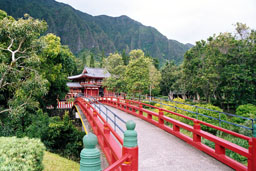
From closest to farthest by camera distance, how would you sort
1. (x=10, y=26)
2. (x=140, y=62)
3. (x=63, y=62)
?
(x=10, y=26)
(x=63, y=62)
(x=140, y=62)

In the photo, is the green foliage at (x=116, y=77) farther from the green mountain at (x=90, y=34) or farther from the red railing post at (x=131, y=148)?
the green mountain at (x=90, y=34)

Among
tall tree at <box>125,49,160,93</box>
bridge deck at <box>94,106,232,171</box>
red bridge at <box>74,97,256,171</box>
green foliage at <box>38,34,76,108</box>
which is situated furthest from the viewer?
tall tree at <box>125,49,160,93</box>

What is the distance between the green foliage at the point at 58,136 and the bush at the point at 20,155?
692cm

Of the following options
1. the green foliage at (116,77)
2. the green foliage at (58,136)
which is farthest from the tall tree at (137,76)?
the green foliage at (58,136)


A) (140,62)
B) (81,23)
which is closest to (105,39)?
(81,23)

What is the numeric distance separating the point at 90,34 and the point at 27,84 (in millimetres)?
126324

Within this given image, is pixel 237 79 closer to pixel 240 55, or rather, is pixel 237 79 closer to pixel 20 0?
pixel 240 55

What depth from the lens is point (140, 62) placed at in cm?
2259

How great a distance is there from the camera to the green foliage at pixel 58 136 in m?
10.9

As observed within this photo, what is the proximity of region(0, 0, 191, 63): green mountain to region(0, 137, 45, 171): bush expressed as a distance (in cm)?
11493

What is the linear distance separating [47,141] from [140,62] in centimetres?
1514

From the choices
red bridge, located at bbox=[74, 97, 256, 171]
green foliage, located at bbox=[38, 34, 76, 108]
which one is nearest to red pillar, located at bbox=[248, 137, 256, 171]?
red bridge, located at bbox=[74, 97, 256, 171]

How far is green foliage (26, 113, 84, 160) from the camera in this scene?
10.9 m

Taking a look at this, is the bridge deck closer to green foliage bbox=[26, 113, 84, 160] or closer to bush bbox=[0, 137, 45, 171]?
bush bbox=[0, 137, 45, 171]
